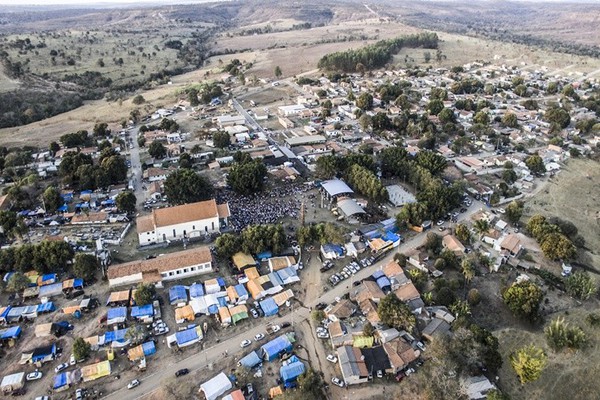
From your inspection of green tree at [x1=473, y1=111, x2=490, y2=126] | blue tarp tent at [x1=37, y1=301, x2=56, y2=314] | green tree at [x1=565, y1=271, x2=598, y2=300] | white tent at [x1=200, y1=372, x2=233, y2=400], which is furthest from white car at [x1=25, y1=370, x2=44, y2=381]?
green tree at [x1=473, y1=111, x2=490, y2=126]

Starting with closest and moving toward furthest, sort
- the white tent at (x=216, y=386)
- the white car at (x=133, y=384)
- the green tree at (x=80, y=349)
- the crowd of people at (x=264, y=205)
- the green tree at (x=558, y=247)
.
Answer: the white tent at (x=216, y=386) < the white car at (x=133, y=384) < the green tree at (x=80, y=349) < the green tree at (x=558, y=247) < the crowd of people at (x=264, y=205)

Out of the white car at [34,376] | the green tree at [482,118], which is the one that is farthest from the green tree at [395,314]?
the green tree at [482,118]

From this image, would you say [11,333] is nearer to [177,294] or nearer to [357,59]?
[177,294]

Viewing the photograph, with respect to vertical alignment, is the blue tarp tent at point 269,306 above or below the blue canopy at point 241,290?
below

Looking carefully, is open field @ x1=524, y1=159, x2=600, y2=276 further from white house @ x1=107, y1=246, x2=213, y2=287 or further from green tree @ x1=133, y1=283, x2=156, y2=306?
green tree @ x1=133, y1=283, x2=156, y2=306

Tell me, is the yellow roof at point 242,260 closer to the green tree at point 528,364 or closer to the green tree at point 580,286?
the green tree at point 528,364

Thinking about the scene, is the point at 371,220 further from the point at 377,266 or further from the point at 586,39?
the point at 586,39

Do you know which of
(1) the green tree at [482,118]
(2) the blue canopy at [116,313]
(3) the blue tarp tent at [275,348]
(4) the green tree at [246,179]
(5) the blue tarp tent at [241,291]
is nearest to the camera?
(3) the blue tarp tent at [275,348]
